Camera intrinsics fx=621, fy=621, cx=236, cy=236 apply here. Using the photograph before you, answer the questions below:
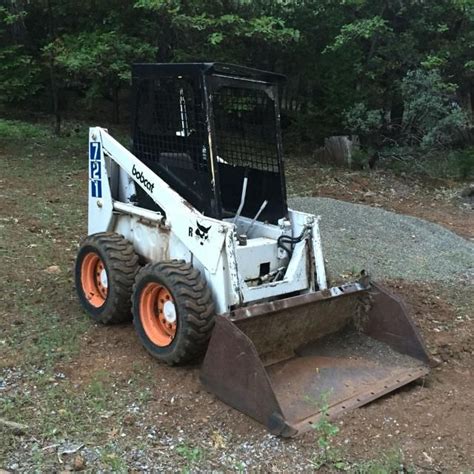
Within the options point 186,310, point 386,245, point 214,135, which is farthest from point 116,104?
point 186,310

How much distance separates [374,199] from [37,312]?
709cm

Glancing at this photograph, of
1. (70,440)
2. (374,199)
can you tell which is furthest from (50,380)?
(374,199)

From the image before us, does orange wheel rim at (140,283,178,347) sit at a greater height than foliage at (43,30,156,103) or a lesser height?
lesser

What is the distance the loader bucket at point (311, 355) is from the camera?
3576 mm

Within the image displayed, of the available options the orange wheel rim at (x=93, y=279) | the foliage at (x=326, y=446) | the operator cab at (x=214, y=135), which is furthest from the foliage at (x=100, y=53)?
the foliage at (x=326, y=446)

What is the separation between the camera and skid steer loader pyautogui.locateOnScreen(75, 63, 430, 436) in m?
3.87

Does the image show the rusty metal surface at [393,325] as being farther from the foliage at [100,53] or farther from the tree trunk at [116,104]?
the tree trunk at [116,104]

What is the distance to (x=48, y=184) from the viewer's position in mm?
9734

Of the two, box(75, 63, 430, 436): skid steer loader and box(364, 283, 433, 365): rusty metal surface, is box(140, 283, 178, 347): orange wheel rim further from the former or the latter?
box(364, 283, 433, 365): rusty metal surface

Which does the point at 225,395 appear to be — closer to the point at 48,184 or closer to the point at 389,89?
the point at 48,184

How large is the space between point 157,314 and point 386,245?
13.8ft

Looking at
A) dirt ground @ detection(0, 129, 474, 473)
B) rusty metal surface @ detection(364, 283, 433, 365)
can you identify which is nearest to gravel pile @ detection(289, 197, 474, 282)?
dirt ground @ detection(0, 129, 474, 473)

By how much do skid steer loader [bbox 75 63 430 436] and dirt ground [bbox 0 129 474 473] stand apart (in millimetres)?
153

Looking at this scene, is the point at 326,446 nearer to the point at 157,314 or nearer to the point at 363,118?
the point at 157,314
